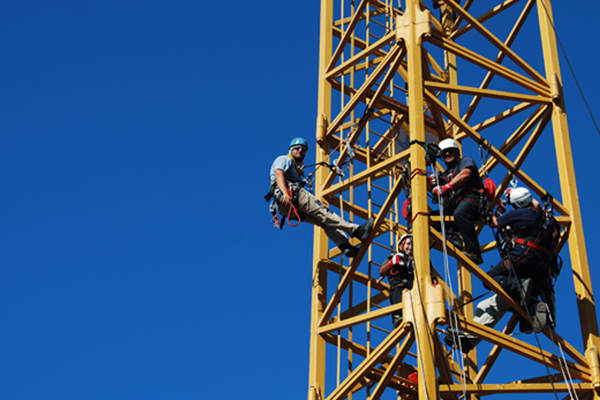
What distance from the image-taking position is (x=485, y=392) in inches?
468

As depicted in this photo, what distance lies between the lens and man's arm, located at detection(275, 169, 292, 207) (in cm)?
1366

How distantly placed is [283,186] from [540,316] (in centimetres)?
445

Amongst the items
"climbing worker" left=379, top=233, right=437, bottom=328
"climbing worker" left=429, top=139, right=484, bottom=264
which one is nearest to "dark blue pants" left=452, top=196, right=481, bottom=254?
"climbing worker" left=429, top=139, right=484, bottom=264

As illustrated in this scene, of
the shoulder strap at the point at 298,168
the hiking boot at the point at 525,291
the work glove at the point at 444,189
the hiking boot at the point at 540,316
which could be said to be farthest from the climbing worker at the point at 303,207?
the hiking boot at the point at 540,316

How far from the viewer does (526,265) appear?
41.2ft

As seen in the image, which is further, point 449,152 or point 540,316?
point 449,152

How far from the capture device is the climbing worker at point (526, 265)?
12461mm

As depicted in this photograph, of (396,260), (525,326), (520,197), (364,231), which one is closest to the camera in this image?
(525,326)

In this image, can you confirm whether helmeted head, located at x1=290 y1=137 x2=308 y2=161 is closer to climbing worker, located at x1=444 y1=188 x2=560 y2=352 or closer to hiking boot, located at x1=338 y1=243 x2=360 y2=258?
hiking boot, located at x1=338 y1=243 x2=360 y2=258

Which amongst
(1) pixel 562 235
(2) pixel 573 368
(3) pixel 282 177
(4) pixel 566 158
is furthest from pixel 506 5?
(2) pixel 573 368

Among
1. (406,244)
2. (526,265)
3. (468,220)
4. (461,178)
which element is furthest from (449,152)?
(526,265)

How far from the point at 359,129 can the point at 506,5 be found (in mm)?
4467

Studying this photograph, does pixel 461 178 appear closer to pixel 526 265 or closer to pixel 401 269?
pixel 526 265

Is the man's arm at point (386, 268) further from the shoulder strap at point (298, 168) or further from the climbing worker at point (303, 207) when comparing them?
the shoulder strap at point (298, 168)
